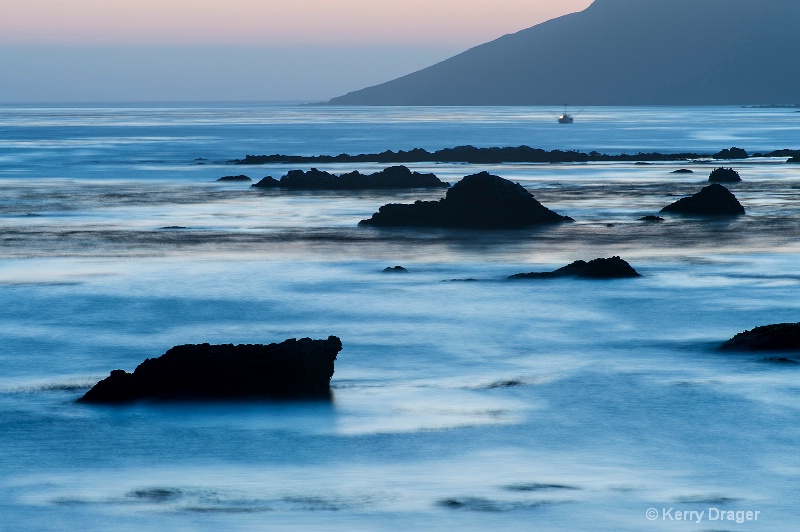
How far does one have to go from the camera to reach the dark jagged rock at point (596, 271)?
20594 millimetres

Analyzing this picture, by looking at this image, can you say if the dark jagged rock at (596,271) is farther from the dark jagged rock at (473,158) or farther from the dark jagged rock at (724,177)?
the dark jagged rock at (473,158)

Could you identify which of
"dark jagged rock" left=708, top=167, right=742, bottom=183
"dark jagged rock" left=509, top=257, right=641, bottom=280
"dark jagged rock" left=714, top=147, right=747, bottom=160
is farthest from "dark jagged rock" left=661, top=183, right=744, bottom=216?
"dark jagged rock" left=714, top=147, right=747, bottom=160

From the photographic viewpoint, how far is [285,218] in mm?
33906

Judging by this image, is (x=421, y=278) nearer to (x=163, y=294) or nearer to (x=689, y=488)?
(x=163, y=294)

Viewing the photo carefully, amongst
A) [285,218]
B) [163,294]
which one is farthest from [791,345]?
[285,218]

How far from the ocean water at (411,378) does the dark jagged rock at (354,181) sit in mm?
11818

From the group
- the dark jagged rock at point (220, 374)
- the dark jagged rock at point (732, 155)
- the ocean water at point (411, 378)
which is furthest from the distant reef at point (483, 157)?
the dark jagged rock at point (220, 374)

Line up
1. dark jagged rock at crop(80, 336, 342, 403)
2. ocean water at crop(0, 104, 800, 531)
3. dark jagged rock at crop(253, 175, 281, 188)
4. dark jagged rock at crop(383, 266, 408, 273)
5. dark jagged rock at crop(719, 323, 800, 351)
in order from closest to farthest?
ocean water at crop(0, 104, 800, 531) < dark jagged rock at crop(80, 336, 342, 403) < dark jagged rock at crop(719, 323, 800, 351) < dark jagged rock at crop(383, 266, 408, 273) < dark jagged rock at crop(253, 175, 281, 188)

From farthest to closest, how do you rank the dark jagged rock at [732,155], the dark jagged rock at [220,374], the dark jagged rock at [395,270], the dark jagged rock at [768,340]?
1. the dark jagged rock at [732,155]
2. the dark jagged rock at [395,270]
3. the dark jagged rock at [768,340]
4. the dark jagged rock at [220,374]

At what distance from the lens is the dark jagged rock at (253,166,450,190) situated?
149 ft

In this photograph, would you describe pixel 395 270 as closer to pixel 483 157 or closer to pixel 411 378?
pixel 411 378

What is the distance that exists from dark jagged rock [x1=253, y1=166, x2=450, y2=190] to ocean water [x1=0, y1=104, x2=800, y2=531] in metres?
11.8

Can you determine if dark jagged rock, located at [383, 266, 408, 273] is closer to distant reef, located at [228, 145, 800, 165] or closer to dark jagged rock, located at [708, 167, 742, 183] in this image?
dark jagged rock, located at [708, 167, 742, 183]

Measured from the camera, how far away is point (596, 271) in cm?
2069
